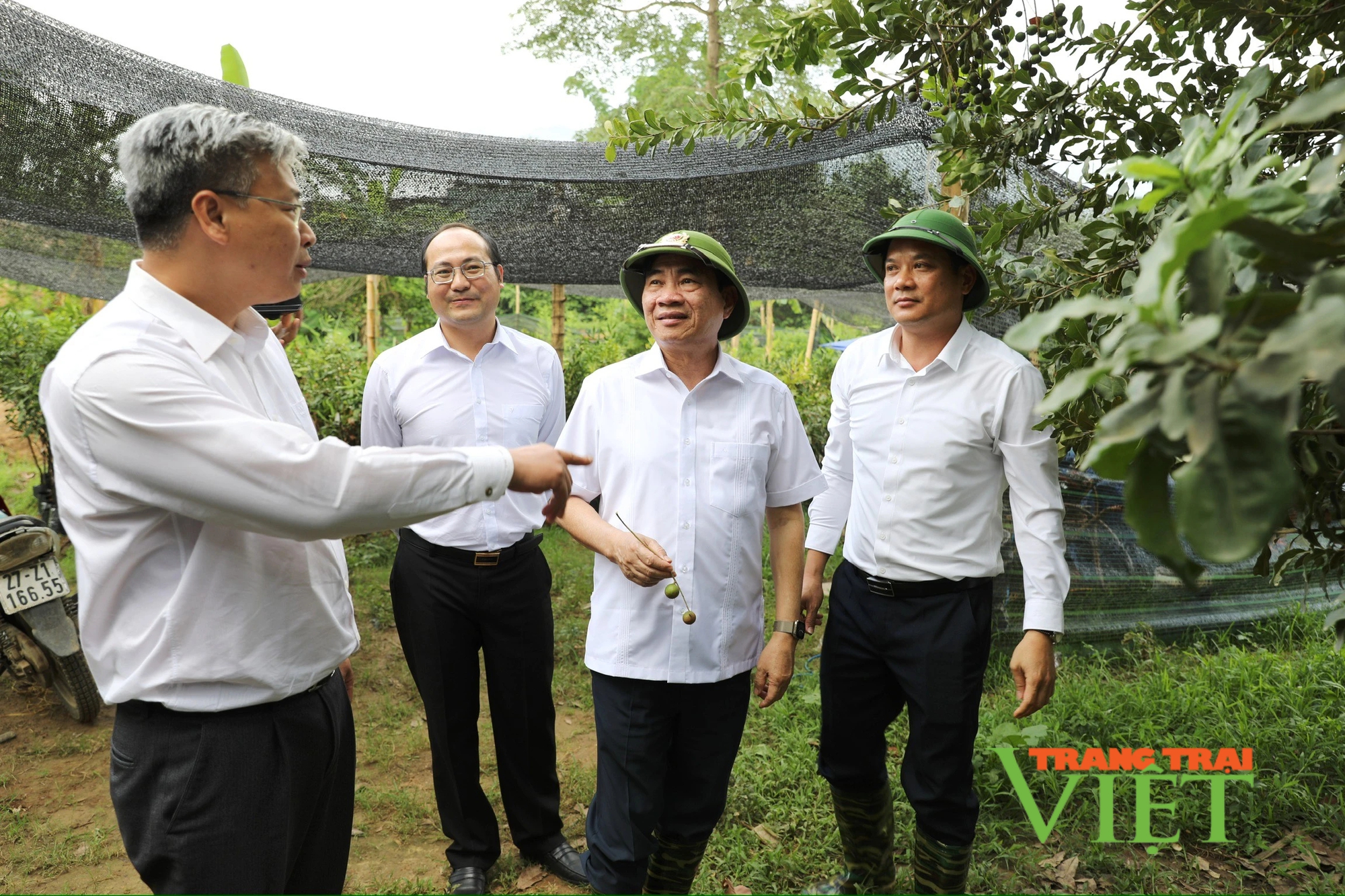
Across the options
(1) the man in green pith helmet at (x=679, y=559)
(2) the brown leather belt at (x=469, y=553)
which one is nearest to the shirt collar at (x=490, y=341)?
(2) the brown leather belt at (x=469, y=553)

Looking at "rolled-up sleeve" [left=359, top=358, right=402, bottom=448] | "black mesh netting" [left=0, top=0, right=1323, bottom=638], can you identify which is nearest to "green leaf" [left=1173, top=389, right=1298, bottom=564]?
"rolled-up sleeve" [left=359, top=358, right=402, bottom=448]

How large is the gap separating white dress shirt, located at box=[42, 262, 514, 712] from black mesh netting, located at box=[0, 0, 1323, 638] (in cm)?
280

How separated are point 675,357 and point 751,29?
11.4m

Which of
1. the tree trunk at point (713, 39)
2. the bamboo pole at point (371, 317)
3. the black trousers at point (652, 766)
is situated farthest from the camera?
the tree trunk at point (713, 39)

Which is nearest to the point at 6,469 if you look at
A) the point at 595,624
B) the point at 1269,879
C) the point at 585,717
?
the point at 585,717

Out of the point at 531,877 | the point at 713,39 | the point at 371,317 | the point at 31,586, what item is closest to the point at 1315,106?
the point at 531,877

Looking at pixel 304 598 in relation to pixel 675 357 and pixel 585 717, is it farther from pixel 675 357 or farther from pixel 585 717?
pixel 585 717

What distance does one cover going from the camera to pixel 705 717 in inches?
86.8

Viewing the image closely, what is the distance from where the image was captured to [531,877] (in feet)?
9.52

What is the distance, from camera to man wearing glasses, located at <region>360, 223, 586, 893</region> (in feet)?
9.02

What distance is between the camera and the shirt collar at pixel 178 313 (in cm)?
153

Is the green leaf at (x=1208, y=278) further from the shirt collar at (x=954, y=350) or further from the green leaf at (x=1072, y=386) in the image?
the shirt collar at (x=954, y=350)

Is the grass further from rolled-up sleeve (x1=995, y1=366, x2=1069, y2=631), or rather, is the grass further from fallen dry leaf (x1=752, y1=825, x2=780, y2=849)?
Answer: rolled-up sleeve (x1=995, y1=366, x2=1069, y2=631)

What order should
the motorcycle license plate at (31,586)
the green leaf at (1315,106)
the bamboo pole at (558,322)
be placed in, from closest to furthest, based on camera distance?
the green leaf at (1315,106), the motorcycle license plate at (31,586), the bamboo pole at (558,322)
